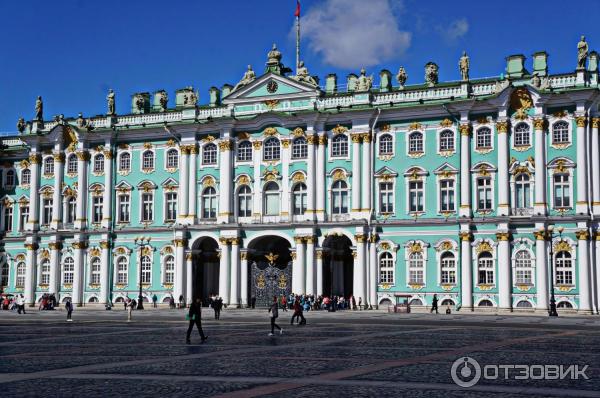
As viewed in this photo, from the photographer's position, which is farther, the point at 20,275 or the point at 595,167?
the point at 20,275

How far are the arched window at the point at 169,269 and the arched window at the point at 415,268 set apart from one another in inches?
848

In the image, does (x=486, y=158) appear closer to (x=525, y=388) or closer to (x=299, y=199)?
(x=299, y=199)

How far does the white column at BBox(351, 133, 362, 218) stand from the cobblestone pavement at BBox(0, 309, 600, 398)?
26887 millimetres

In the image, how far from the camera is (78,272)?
77688 millimetres

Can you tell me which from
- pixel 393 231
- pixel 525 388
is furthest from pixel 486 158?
pixel 525 388

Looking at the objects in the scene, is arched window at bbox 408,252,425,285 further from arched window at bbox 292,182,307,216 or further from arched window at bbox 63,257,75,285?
arched window at bbox 63,257,75,285

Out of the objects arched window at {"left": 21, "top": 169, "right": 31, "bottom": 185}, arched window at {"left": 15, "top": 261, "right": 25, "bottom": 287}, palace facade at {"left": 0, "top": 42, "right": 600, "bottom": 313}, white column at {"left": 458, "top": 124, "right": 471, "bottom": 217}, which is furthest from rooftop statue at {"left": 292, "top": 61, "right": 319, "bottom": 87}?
arched window at {"left": 15, "top": 261, "right": 25, "bottom": 287}

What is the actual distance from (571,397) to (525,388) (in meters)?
1.52

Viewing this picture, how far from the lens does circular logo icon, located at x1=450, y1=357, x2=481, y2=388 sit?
65.7ft

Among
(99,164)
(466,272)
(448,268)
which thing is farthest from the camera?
(99,164)

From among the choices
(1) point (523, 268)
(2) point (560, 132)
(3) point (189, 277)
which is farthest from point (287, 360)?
→ (3) point (189, 277)

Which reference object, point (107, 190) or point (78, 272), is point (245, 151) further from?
point (78, 272)

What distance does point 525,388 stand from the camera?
19.1 m

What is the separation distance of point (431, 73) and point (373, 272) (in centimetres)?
1733
